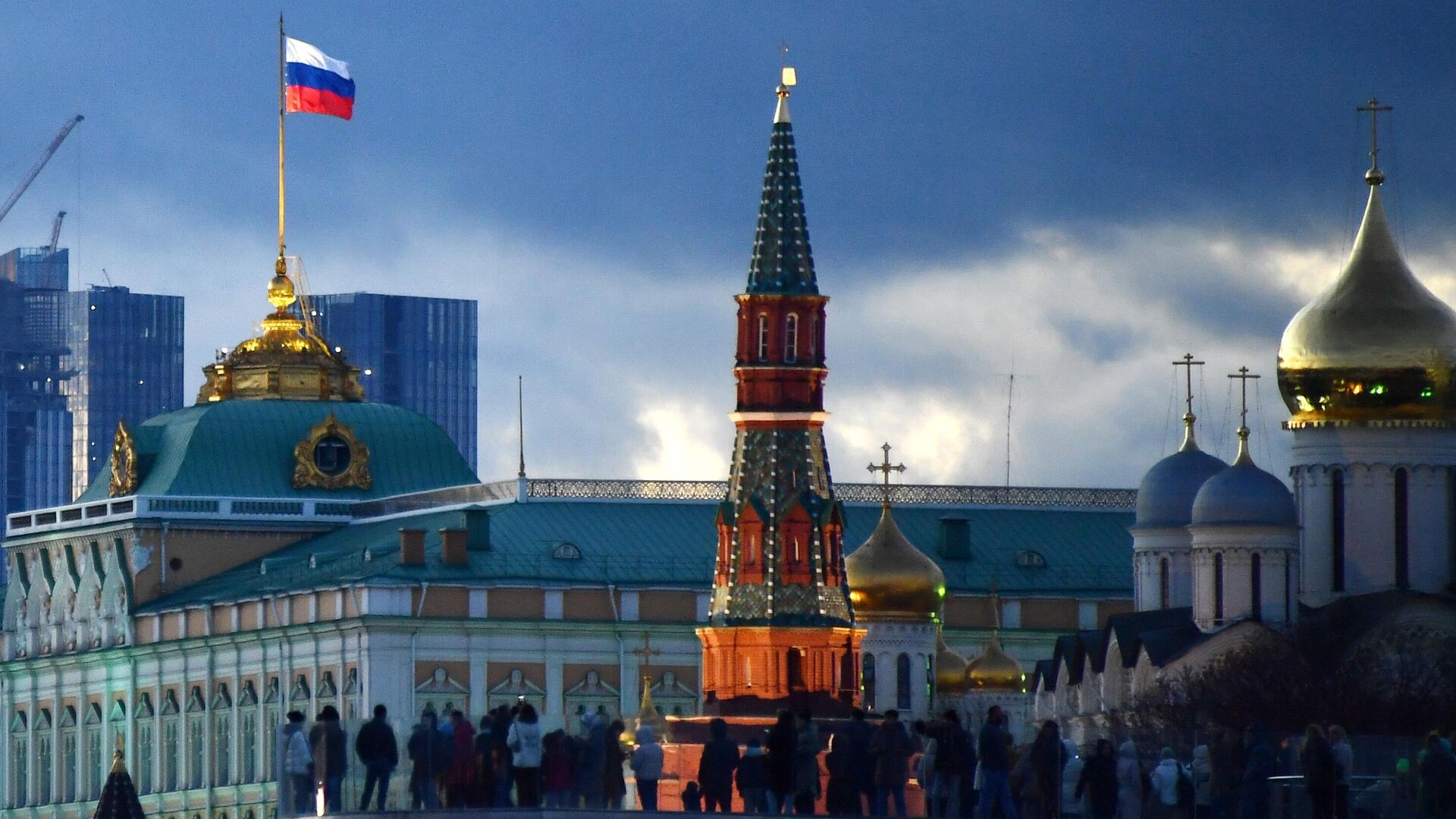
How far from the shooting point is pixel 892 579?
554ft

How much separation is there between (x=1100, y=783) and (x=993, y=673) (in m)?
88.6

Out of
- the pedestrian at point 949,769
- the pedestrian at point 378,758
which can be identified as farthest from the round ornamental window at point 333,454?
the pedestrian at point 949,769

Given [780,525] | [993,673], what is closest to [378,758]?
[780,525]

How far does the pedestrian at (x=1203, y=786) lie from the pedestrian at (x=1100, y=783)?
118 centimetres

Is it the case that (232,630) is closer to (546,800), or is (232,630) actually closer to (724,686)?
(724,686)

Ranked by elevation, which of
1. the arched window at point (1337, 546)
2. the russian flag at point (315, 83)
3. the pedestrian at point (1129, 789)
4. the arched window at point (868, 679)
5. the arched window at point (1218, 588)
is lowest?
the pedestrian at point (1129, 789)

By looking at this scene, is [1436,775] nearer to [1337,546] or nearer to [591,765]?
[591,765]

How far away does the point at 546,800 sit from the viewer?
3312 inches

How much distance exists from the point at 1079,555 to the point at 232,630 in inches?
1116

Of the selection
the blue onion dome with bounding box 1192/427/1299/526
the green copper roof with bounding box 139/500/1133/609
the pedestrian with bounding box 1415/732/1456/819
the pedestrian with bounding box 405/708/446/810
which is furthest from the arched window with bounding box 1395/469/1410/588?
the pedestrian with bounding box 1415/732/1456/819

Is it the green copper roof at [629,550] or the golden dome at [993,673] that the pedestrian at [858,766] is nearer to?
the golden dome at [993,673]

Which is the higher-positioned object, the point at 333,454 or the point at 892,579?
the point at 333,454

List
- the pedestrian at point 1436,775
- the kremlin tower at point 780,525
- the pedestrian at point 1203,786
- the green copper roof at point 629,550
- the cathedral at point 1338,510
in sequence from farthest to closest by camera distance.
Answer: the green copper roof at point 629,550 < the cathedral at point 1338,510 < the kremlin tower at point 780,525 < the pedestrian at point 1203,786 < the pedestrian at point 1436,775

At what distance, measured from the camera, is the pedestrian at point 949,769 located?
83750mm
